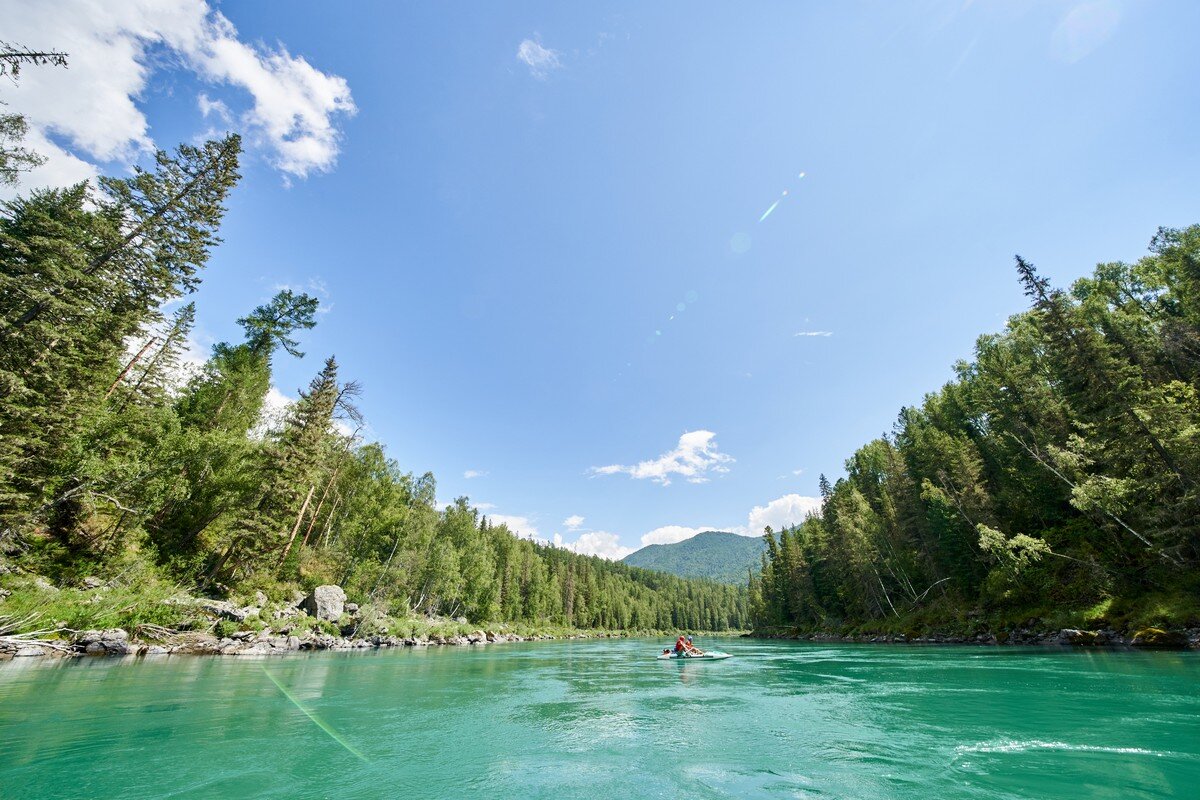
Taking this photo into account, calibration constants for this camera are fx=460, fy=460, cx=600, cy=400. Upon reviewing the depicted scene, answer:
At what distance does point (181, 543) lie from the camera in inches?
1160

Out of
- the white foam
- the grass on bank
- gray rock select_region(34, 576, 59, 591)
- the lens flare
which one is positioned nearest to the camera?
the white foam

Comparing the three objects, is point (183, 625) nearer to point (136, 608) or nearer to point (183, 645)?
point (183, 645)

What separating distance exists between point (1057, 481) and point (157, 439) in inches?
2397

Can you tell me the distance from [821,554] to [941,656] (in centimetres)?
4406

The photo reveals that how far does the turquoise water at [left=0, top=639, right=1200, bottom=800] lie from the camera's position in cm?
715

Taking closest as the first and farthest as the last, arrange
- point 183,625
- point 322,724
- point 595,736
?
point 595,736
point 322,724
point 183,625

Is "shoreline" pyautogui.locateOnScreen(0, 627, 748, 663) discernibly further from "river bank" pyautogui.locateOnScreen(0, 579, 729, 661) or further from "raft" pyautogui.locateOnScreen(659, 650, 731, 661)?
"raft" pyautogui.locateOnScreen(659, 650, 731, 661)

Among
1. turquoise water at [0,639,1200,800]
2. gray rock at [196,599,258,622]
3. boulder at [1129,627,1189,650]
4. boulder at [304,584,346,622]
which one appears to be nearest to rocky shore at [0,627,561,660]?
gray rock at [196,599,258,622]

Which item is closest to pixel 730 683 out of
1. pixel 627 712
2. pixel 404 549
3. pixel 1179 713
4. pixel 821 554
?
pixel 627 712

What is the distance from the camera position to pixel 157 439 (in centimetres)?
2614

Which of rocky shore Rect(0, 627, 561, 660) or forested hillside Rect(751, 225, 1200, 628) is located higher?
forested hillside Rect(751, 225, 1200, 628)

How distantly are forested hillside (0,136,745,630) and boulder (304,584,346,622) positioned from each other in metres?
2.02

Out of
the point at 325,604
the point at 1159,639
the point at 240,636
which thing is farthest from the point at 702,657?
the point at 240,636

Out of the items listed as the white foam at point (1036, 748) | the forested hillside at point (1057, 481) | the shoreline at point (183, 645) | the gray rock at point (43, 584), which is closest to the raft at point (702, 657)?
the forested hillside at point (1057, 481)
